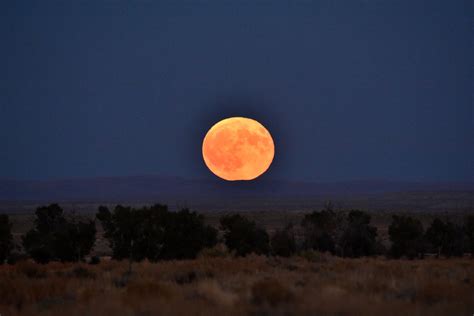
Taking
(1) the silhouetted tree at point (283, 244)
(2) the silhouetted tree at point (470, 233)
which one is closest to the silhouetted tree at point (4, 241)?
(1) the silhouetted tree at point (283, 244)

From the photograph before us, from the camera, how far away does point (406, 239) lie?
143 ft

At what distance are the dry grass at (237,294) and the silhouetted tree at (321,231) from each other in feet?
77.8

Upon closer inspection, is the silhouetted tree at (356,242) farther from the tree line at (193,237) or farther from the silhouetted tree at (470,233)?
the silhouetted tree at (470,233)

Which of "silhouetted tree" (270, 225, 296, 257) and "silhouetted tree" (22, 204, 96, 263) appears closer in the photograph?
"silhouetted tree" (22, 204, 96, 263)

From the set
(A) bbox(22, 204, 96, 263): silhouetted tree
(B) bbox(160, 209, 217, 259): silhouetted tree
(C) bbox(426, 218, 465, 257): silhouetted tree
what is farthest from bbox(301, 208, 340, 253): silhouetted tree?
(A) bbox(22, 204, 96, 263): silhouetted tree

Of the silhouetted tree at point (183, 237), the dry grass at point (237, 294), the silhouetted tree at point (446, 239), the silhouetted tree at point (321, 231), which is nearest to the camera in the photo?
the dry grass at point (237, 294)

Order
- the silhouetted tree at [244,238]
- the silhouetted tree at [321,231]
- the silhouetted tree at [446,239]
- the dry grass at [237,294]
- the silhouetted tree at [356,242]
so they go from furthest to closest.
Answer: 1. the silhouetted tree at [321,231]
2. the silhouetted tree at [356,242]
3. the silhouetted tree at [446,239]
4. the silhouetted tree at [244,238]
5. the dry grass at [237,294]

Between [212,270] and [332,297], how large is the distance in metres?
8.89

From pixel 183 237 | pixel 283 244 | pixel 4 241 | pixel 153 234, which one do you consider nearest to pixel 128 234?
A: pixel 153 234

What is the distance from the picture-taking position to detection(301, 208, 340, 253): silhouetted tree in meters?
46.1

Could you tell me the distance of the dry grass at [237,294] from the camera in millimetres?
13234

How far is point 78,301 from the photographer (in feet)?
49.8

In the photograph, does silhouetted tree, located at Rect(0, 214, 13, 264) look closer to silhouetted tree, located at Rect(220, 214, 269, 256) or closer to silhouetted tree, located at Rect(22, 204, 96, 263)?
silhouetted tree, located at Rect(22, 204, 96, 263)

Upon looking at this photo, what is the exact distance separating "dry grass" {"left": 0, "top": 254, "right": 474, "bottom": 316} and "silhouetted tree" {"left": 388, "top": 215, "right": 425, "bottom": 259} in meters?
20.5
